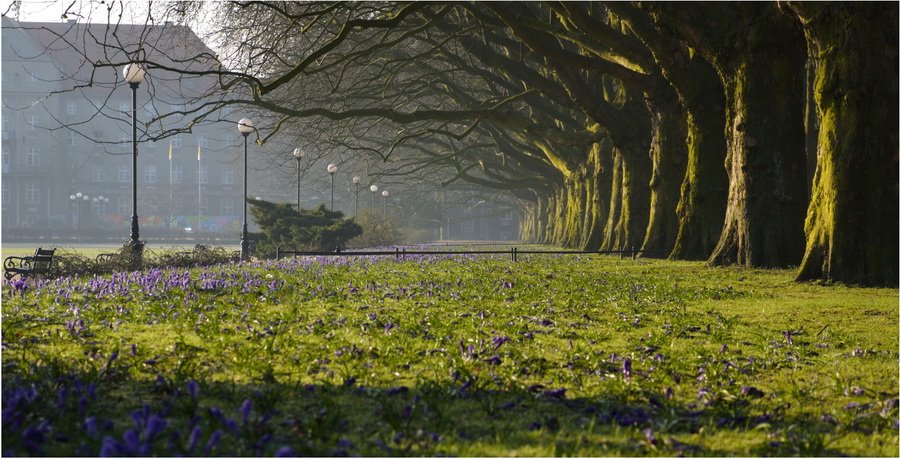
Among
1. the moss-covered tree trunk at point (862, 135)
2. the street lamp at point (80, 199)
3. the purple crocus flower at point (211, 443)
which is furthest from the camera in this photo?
the street lamp at point (80, 199)

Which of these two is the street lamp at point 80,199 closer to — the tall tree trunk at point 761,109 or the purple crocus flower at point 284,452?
the tall tree trunk at point 761,109

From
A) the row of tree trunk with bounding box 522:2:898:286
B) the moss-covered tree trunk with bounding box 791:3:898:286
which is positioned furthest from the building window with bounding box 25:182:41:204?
the moss-covered tree trunk with bounding box 791:3:898:286

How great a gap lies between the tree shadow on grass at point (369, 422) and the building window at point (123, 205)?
105 metres


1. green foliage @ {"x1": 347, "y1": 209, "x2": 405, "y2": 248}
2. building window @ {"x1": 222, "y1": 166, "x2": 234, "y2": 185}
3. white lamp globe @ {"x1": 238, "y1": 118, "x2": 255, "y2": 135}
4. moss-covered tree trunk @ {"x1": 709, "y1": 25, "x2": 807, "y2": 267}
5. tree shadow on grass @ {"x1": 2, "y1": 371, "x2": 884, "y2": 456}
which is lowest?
tree shadow on grass @ {"x1": 2, "y1": 371, "x2": 884, "y2": 456}

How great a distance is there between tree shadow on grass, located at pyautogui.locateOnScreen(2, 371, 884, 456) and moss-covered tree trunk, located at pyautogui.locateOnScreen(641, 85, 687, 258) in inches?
681

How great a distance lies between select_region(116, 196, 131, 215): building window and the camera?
341 feet

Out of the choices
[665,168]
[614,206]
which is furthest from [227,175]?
[665,168]

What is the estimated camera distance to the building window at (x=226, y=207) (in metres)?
111

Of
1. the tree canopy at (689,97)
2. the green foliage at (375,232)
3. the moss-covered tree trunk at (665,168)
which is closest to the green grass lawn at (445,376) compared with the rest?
the tree canopy at (689,97)

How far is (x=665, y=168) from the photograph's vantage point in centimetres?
2222

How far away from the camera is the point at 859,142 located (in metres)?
12.5

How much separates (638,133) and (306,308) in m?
16.7

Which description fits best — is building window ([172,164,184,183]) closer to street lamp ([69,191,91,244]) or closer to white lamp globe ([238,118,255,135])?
street lamp ([69,191,91,244])

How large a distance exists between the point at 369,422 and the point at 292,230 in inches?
1172
